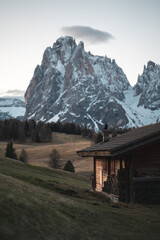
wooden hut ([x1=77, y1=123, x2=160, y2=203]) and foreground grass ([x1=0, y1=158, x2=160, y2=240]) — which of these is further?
wooden hut ([x1=77, y1=123, x2=160, y2=203])

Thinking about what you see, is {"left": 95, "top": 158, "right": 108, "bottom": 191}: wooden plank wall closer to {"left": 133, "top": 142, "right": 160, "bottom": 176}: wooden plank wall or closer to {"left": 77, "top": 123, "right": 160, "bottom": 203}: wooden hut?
{"left": 77, "top": 123, "right": 160, "bottom": 203}: wooden hut

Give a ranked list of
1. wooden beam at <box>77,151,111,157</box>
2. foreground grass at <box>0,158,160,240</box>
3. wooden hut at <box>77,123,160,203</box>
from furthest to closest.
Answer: wooden beam at <box>77,151,111,157</box> → wooden hut at <box>77,123,160,203</box> → foreground grass at <box>0,158,160,240</box>

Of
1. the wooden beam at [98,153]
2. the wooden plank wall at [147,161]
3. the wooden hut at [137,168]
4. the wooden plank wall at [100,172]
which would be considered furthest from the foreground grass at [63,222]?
the wooden plank wall at [100,172]

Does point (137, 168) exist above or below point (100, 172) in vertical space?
above

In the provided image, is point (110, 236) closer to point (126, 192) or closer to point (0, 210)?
point (0, 210)

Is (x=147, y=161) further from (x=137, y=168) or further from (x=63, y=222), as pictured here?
(x=63, y=222)

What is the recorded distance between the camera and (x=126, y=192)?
A: 16391mm

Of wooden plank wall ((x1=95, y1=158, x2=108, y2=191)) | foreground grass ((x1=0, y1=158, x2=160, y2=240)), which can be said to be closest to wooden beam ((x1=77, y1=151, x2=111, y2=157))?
wooden plank wall ((x1=95, y1=158, x2=108, y2=191))

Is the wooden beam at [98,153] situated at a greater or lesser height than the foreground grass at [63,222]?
greater

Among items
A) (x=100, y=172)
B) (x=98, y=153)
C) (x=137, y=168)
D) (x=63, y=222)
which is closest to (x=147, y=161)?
(x=137, y=168)

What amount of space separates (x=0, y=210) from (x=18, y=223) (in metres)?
0.57

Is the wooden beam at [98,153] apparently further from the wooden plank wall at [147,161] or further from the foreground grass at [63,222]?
the foreground grass at [63,222]

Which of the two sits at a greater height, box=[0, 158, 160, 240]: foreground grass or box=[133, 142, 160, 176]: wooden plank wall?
box=[133, 142, 160, 176]: wooden plank wall

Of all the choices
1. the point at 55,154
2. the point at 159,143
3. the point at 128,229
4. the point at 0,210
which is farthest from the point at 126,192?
the point at 55,154
